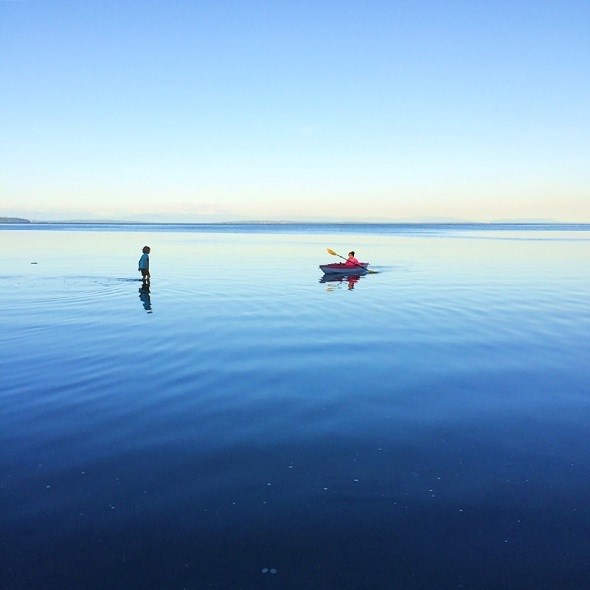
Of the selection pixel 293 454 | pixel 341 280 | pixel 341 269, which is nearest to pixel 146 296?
pixel 341 280

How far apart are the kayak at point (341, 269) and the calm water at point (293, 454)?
54.9 feet

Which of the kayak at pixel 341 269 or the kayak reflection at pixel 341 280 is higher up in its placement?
the kayak at pixel 341 269

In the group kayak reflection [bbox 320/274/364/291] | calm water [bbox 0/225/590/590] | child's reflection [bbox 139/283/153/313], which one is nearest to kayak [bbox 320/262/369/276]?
kayak reflection [bbox 320/274/364/291]

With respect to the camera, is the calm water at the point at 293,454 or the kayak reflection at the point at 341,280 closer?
the calm water at the point at 293,454

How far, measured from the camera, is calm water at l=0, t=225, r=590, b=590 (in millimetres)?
5945

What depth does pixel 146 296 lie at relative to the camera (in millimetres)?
26188

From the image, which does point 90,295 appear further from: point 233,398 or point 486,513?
point 486,513

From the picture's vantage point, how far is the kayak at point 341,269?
36.2 metres

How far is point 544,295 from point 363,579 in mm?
25971

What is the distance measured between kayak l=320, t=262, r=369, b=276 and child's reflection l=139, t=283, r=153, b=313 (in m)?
13.3

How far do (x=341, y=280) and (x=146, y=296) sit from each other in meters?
14.3

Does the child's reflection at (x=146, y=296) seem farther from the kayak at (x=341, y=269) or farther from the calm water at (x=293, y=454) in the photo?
the kayak at (x=341, y=269)

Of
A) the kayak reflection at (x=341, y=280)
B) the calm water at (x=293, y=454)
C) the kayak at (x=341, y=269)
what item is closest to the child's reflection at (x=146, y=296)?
the calm water at (x=293, y=454)

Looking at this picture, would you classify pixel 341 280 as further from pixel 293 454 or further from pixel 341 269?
pixel 293 454
